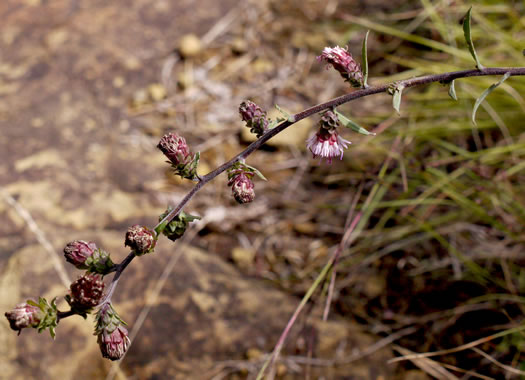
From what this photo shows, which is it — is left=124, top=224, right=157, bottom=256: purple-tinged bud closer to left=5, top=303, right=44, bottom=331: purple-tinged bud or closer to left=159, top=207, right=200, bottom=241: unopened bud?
left=159, top=207, right=200, bottom=241: unopened bud

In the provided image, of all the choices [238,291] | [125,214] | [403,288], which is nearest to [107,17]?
[125,214]

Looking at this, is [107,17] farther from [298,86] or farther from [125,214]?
[125,214]

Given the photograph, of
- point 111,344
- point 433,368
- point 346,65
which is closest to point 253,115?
point 346,65

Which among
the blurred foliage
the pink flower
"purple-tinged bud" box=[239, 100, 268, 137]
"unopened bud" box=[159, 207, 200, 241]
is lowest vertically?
"unopened bud" box=[159, 207, 200, 241]

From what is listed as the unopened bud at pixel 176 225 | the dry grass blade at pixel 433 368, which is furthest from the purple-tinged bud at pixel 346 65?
the dry grass blade at pixel 433 368

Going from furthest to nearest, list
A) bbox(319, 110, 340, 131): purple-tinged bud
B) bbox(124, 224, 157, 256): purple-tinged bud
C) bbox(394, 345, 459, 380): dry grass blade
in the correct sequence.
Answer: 1. bbox(394, 345, 459, 380): dry grass blade
2. bbox(319, 110, 340, 131): purple-tinged bud
3. bbox(124, 224, 157, 256): purple-tinged bud

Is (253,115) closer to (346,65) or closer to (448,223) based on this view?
(346,65)

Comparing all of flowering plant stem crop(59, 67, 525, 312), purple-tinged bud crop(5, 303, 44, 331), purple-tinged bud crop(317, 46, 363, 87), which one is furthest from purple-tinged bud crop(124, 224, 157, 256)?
purple-tinged bud crop(317, 46, 363, 87)
